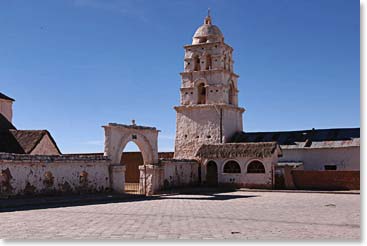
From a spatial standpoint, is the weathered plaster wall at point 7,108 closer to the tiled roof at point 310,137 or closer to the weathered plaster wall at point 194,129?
the weathered plaster wall at point 194,129

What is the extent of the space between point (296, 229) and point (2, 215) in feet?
28.2

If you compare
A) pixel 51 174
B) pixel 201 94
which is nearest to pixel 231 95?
pixel 201 94

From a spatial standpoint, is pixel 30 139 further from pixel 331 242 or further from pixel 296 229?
pixel 331 242

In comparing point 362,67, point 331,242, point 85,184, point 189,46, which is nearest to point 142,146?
point 85,184

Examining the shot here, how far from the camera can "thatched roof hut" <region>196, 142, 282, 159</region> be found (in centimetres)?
2959

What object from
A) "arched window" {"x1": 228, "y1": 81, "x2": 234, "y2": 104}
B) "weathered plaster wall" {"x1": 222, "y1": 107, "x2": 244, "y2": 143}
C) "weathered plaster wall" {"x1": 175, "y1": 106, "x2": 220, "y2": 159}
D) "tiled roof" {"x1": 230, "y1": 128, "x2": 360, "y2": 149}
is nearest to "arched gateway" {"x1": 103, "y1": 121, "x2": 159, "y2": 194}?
"weathered plaster wall" {"x1": 175, "y1": 106, "x2": 220, "y2": 159}

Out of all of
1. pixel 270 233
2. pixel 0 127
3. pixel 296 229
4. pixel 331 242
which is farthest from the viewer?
pixel 0 127

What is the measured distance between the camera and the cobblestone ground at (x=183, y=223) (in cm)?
1048

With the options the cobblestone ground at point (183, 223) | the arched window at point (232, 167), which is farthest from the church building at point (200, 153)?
the cobblestone ground at point (183, 223)

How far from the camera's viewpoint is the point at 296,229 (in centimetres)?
1149

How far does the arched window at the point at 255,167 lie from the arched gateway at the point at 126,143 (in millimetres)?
6300

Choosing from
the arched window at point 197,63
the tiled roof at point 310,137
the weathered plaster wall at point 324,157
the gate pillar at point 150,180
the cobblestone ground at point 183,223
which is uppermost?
the arched window at point 197,63

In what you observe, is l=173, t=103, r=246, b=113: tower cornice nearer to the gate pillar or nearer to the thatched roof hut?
the thatched roof hut

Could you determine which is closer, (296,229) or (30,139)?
(296,229)
